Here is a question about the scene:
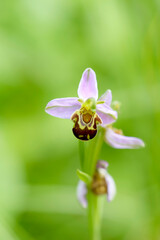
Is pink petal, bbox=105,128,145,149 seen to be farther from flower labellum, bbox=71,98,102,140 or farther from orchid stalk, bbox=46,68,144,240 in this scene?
flower labellum, bbox=71,98,102,140

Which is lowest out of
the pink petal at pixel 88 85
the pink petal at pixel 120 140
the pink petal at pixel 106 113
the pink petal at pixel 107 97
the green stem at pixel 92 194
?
the green stem at pixel 92 194

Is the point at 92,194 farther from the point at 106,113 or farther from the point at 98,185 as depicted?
the point at 106,113

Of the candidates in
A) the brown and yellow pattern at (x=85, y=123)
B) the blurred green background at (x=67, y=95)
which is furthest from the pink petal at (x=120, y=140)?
the blurred green background at (x=67, y=95)

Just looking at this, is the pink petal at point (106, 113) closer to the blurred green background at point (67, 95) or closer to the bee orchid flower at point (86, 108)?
the bee orchid flower at point (86, 108)

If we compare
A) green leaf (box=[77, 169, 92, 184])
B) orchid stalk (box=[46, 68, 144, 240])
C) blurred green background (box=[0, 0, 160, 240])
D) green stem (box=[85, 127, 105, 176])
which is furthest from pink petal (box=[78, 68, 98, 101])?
blurred green background (box=[0, 0, 160, 240])

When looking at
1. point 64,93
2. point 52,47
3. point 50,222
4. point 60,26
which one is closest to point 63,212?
point 50,222
